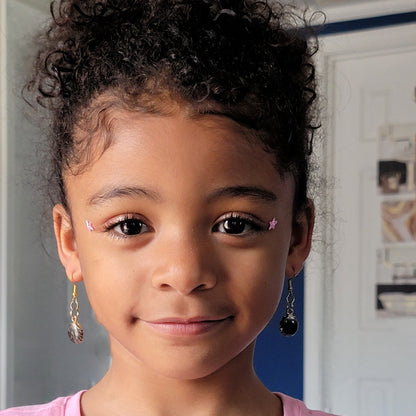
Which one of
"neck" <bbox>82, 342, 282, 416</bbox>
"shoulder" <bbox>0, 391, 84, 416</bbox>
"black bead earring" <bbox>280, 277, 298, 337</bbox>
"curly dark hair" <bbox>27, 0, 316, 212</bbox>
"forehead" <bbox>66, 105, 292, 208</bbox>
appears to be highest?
"curly dark hair" <bbox>27, 0, 316, 212</bbox>

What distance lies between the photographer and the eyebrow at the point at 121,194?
0.69 m

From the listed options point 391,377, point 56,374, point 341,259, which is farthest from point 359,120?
point 56,374

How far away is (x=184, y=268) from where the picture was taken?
67cm

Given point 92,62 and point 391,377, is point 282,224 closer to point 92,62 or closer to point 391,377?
point 92,62

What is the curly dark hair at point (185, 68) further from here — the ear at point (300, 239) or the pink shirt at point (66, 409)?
the pink shirt at point (66, 409)

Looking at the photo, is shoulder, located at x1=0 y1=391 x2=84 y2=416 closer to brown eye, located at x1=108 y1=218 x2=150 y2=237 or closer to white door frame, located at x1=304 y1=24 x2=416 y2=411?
brown eye, located at x1=108 y1=218 x2=150 y2=237

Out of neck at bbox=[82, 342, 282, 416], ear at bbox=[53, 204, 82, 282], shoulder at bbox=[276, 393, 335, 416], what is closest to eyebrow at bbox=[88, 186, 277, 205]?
ear at bbox=[53, 204, 82, 282]

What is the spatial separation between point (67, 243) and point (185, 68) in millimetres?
296

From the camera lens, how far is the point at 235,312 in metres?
0.72

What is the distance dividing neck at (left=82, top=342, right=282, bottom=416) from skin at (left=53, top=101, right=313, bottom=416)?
0.25ft

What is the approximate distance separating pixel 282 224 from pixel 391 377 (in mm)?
2181

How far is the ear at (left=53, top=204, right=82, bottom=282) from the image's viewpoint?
0.84 metres

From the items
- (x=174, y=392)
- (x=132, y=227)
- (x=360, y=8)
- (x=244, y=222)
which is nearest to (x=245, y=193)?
(x=244, y=222)
